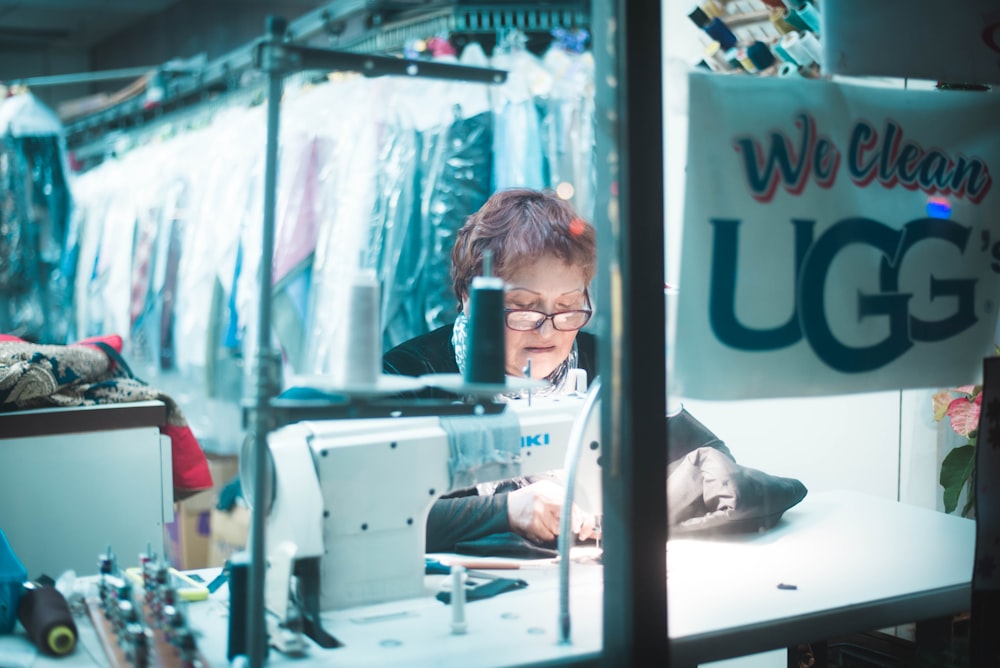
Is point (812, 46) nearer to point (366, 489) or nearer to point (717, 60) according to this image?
point (717, 60)

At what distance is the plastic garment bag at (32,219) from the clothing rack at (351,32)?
20.3 inches

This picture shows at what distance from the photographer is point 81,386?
242cm

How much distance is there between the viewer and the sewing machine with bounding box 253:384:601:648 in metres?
1.32

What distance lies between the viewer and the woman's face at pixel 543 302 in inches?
87.7

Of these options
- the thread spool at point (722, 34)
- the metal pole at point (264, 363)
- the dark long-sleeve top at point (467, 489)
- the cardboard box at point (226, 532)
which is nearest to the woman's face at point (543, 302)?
the dark long-sleeve top at point (467, 489)

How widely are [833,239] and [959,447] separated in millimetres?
1117

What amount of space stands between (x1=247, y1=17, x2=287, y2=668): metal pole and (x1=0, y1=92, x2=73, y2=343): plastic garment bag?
4097 millimetres

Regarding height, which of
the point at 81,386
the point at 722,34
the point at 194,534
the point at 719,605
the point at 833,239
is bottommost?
the point at 194,534

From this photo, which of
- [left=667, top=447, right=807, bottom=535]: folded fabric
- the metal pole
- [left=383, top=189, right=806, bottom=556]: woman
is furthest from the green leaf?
the metal pole

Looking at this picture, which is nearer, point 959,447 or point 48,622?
point 48,622

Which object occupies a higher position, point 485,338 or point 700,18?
point 700,18

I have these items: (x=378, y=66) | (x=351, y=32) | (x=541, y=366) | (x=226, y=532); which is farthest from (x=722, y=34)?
(x=351, y=32)

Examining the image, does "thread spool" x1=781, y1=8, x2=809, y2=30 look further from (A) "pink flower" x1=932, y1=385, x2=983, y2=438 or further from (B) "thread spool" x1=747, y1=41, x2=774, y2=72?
(A) "pink flower" x1=932, y1=385, x2=983, y2=438

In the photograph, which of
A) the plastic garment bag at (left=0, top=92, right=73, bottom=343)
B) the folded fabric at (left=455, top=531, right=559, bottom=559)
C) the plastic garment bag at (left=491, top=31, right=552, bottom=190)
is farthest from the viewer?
the plastic garment bag at (left=0, top=92, right=73, bottom=343)
